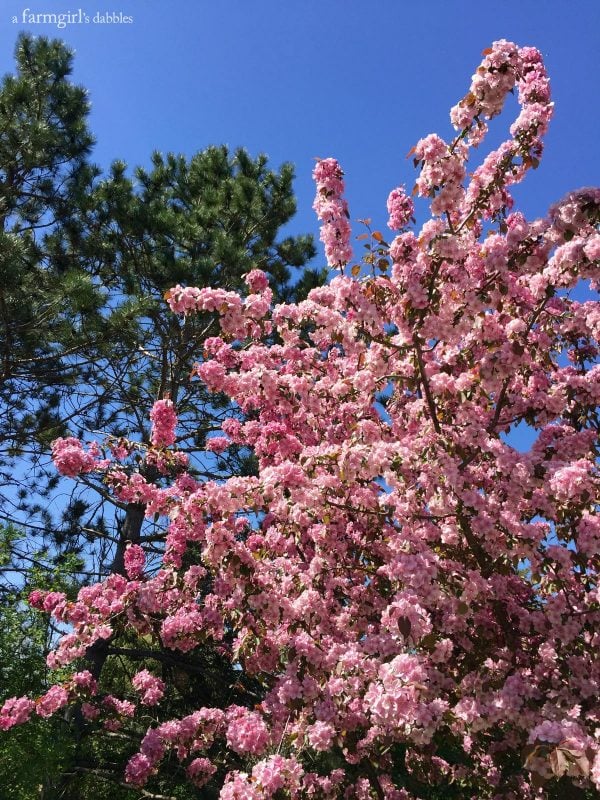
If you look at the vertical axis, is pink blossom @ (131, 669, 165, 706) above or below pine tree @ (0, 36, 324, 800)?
below

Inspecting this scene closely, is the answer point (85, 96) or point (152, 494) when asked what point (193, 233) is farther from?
point (152, 494)

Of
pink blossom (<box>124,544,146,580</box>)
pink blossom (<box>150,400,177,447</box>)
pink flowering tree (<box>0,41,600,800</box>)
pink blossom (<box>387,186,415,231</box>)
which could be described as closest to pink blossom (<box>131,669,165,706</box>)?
pink flowering tree (<box>0,41,600,800</box>)

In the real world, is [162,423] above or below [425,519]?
above

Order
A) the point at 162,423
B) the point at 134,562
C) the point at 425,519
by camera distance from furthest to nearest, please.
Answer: the point at 134,562 < the point at 162,423 < the point at 425,519

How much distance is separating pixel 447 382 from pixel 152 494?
2.78m

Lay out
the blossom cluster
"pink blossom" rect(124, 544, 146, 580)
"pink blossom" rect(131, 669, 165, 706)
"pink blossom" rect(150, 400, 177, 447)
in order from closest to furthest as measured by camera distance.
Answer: the blossom cluster → "pink blossom" rect(150, 400, 177, 447) → "pink blossom" rect(131, 669, 165, 706) → "pink blossom" rect(124, 544, 146, 580)

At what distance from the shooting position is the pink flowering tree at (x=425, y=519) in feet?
12.8

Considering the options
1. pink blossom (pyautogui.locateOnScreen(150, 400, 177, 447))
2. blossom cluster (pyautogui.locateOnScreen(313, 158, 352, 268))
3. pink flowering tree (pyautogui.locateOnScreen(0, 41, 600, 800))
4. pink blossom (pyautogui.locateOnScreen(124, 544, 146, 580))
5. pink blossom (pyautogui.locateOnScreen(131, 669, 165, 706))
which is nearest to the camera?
pink flowering tree (pyautogui.locateOnScreen(0, 41, 600, 800))

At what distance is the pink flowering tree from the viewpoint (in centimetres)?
389

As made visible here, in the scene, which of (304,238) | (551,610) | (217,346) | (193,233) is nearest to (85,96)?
(193,233)

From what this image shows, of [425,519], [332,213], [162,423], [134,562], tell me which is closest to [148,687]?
[134,562]

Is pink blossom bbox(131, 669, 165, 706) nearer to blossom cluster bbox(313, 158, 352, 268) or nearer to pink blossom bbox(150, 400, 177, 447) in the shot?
pink blossom bbox(150, 400, 177, 447)

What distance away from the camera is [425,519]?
4.87 m

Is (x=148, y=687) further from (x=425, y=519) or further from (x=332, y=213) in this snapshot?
(x=332, y=213)
